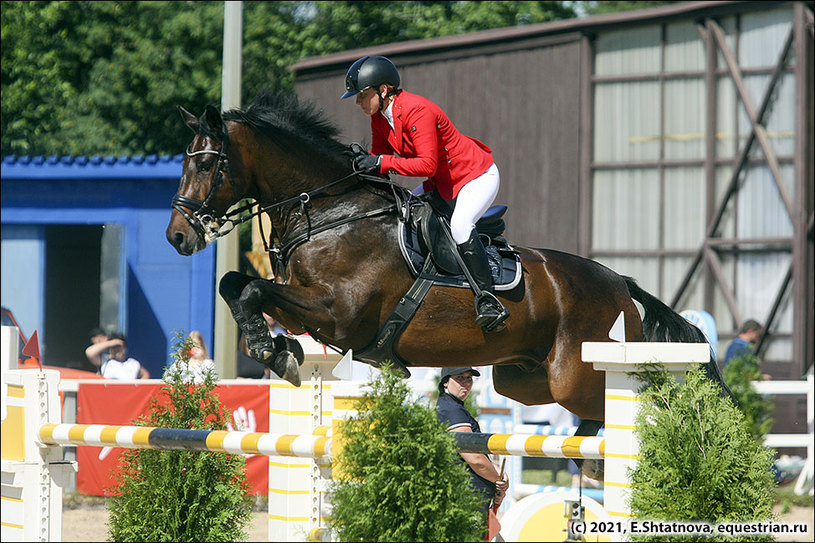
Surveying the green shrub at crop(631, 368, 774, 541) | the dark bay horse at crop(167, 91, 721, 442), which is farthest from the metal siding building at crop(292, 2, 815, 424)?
the green shrub at crop(631, 368, 774, 541)

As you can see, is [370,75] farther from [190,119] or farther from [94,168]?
[94,168]

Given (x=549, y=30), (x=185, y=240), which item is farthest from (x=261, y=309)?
(x=549, y=30)

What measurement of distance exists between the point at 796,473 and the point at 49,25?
16.9 m

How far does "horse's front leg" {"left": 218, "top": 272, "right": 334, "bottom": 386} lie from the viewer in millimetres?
4980

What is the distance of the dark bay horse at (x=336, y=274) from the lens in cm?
517

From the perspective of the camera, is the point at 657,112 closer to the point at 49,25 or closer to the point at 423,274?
the point at 423,274

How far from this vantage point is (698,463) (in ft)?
12.9

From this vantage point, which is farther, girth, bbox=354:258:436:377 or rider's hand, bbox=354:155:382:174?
rider's hand, bbox=354:155:382:174

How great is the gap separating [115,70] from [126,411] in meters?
14.1

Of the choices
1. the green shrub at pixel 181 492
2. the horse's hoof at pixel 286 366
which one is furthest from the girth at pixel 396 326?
the green shrub at pixel 181 492

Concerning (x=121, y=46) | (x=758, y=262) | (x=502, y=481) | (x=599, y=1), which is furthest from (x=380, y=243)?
(x=599, y=1)

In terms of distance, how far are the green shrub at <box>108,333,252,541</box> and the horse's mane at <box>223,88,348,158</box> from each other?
1118 mm

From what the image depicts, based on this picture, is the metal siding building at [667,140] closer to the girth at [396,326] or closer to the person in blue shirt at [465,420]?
the person in blue shirt at [465,420]

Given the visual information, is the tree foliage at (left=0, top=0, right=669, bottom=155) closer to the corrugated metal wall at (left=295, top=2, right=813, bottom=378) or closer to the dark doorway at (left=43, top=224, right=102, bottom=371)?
the corrugated metal wall at (left=295, top=2, right=813, bottom=378)
